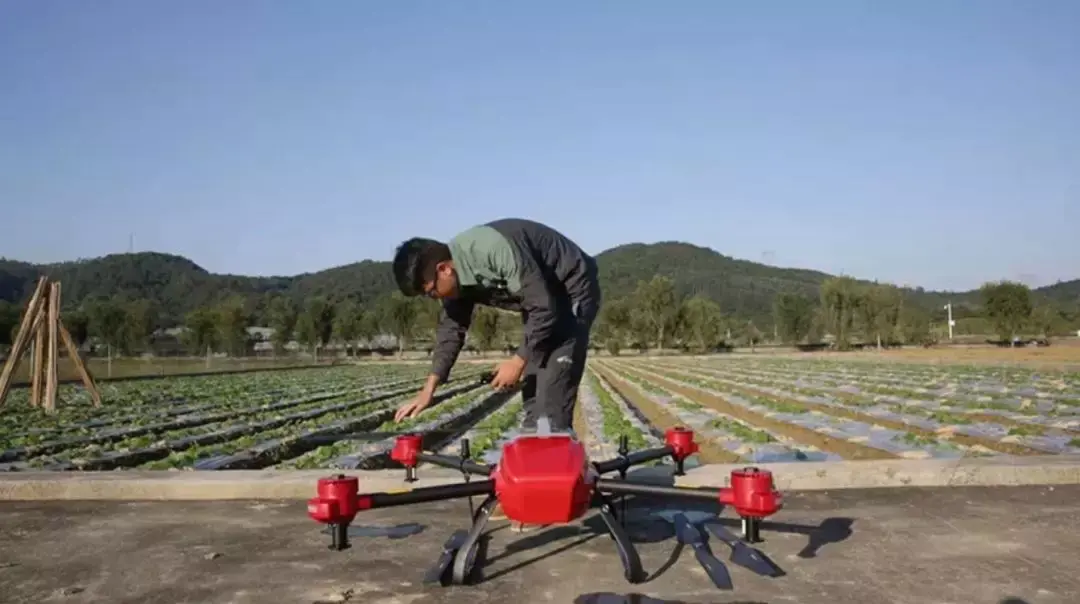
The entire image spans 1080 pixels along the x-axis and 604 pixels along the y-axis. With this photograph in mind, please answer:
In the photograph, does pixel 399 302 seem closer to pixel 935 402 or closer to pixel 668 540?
pixel 935 402

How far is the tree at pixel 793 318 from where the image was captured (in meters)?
77.5

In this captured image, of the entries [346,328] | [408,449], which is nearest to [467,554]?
[408,449]

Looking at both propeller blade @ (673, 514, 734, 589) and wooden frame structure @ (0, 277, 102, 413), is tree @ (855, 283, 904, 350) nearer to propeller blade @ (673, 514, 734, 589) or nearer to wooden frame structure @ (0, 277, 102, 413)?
wooden frame structure @ (0, 277, 102, 413)

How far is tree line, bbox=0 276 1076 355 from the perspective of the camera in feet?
207

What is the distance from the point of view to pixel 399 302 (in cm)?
7281

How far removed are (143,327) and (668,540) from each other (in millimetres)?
71456

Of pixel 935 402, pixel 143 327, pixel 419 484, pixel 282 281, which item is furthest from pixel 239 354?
pixel 282 281

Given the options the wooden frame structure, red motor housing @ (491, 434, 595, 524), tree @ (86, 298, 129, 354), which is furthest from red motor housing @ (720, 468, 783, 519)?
tree @ (86, 298, 129, 354)

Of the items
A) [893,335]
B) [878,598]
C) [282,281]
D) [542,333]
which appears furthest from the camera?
[282,281]

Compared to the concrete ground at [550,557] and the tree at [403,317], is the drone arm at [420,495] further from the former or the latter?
the tree at [403,317]

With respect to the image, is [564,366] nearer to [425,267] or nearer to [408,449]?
[425,267]

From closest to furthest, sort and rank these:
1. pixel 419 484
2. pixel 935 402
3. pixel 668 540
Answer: pixel 668 540 → pixel 419 484 → pixel 935 402

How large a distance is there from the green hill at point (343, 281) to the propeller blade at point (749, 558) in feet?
390

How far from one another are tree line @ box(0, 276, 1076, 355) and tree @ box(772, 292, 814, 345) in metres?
0.10
